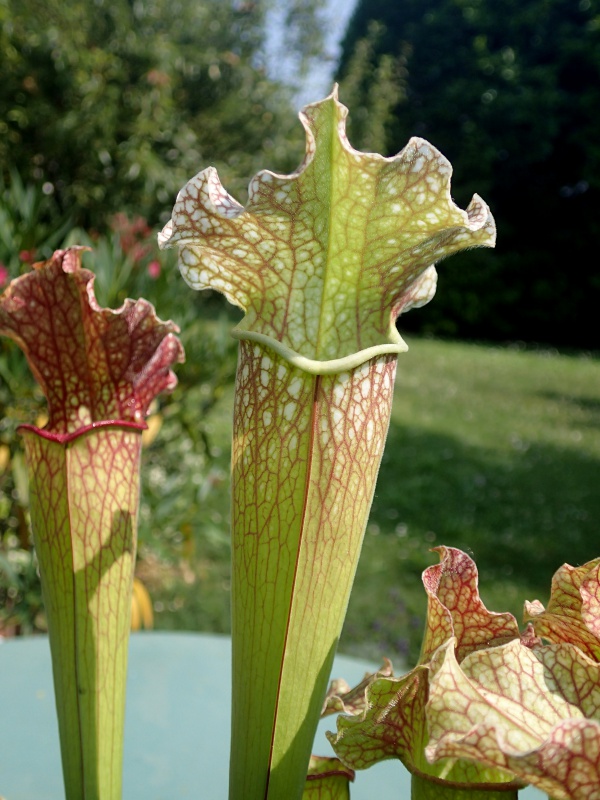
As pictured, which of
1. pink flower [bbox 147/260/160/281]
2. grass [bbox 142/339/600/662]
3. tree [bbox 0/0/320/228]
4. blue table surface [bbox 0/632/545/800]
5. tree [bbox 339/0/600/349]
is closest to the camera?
blue table surface [bbox 0/632/545/800]

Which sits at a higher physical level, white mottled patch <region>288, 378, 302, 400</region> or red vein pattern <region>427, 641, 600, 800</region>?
white mottled patch <region>288, 378, 302, 400</region>

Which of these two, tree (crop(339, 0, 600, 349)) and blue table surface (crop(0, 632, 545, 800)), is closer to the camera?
blue table surface (crop(0, 632, 545, 800))

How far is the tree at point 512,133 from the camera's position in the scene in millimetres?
9773

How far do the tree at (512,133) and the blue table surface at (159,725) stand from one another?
881 centimetres

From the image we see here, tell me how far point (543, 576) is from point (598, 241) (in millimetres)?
7898

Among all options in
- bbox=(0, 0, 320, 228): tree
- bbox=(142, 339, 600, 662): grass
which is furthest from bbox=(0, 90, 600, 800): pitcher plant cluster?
bbox=(0, 0, 320, 228): tree

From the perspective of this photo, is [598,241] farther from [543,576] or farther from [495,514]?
[543,576]

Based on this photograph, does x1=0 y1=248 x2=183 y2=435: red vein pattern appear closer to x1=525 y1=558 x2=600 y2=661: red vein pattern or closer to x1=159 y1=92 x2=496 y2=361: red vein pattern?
x1=159 y1=92 x2=496 y2=361: red vein pattern

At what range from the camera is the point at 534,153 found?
10.0 metres

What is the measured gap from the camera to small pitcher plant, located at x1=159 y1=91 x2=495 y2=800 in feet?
1.25

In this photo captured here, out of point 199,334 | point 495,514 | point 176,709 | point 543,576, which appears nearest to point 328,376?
point 176,709

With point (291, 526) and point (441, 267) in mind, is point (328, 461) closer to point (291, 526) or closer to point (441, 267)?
point (291, 526)

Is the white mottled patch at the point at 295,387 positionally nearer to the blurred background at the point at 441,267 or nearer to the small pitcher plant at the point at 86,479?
the small pitcher plant at the point at 86,479

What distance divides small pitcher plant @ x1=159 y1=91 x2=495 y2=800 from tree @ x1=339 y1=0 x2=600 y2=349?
9397mm
